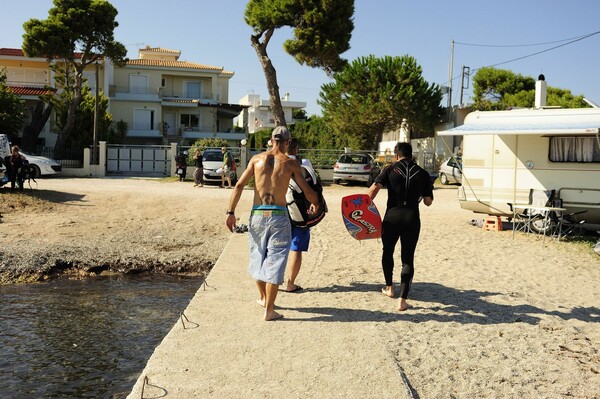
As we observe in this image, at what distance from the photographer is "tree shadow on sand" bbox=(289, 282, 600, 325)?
21.2ft

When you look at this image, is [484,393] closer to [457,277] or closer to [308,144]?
[457,277]

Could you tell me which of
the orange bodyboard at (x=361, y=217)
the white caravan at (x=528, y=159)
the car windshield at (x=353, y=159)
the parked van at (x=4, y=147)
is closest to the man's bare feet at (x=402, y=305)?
the orange bodyboard at (x=361, y=217)

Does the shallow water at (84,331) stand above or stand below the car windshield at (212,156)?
below

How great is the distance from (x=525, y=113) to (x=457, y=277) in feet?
21.1

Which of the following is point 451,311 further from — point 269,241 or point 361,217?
point 269,241

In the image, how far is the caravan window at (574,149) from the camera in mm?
13227

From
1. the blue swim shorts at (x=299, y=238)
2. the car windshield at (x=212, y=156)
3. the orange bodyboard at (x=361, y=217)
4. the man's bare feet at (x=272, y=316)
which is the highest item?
the car windshield at (x=212, y=156)

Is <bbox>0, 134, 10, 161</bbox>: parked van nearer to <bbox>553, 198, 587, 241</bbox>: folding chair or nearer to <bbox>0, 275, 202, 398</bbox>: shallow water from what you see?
<bbox>0, 275, 202, 398</bbox>: shallow water

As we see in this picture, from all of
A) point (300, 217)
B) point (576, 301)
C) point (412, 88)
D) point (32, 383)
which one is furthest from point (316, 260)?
point (412, 88)

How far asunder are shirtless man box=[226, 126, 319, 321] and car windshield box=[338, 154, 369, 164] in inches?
827

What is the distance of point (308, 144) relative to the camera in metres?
52.3

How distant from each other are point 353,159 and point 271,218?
843 inches

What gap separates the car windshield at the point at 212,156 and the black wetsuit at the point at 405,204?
18657 mm

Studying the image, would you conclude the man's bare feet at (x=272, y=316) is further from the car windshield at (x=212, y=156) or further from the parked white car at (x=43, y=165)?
the parked white car at (x=43, y=165)
